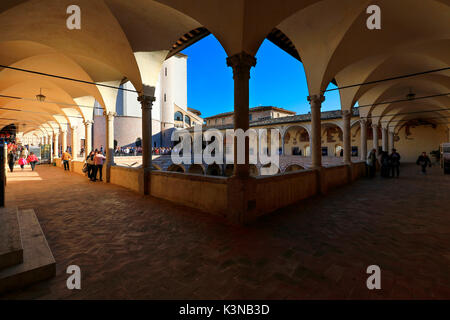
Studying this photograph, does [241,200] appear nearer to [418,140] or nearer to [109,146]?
[109,146]

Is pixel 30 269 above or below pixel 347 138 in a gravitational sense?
below

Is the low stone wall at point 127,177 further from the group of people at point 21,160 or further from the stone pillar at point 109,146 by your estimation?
the group of people at point 21,160

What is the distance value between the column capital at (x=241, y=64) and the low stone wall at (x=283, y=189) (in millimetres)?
2396

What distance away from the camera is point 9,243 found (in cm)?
261

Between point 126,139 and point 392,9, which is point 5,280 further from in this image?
point 126,139

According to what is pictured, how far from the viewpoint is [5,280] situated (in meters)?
2.21

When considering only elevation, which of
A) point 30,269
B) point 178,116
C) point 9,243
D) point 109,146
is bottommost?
point 30,269

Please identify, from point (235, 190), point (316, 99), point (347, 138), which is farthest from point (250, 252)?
point (347, 138)

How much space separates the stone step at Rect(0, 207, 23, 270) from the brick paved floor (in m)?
0.45

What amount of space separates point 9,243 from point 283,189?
17.7 ft

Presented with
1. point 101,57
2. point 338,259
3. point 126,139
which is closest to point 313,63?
point 338,259

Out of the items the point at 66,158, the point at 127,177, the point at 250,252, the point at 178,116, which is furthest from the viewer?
the point at 178,116

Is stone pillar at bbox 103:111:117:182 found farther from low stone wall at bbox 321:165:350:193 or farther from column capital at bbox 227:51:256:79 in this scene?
low stone wall at bbox 321:165:350:193

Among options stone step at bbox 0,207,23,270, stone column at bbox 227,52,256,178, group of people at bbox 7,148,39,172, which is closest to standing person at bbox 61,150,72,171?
group of people at bbox 7,148,39,172
